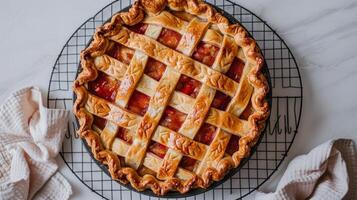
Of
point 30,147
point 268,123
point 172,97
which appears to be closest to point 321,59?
point 268,123

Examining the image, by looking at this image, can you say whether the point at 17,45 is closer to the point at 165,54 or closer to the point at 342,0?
the point at 165,54

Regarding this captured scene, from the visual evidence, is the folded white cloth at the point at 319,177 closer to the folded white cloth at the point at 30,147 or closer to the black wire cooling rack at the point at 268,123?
the black wire cooling rack at the point at 268,123

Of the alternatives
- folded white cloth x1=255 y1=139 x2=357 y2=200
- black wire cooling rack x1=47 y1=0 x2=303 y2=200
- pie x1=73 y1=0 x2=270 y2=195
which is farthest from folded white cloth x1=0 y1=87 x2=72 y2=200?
folded white cloth x1=255 y1=139 x2=357 y2=200

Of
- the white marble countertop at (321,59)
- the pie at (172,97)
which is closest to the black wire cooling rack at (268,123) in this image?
the white marble countertop at (321,59)

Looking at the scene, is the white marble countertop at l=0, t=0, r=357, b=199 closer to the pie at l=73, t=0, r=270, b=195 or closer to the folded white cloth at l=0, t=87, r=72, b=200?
the pie at l=73, t=0, r=270, b=195

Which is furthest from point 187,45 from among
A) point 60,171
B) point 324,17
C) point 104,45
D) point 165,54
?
point 60,171

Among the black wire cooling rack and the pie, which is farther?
the black wire cooling rack

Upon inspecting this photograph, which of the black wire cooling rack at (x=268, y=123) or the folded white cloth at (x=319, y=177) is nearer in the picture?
the folded white cloth at (x=319, y=177)

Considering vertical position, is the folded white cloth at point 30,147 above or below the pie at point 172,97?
below
